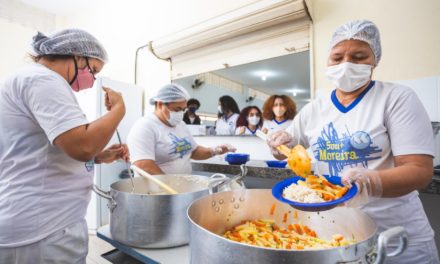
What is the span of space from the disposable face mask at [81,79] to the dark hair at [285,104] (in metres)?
1.78

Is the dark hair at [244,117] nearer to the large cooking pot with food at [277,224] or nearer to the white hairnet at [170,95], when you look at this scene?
the white hairnet at [170,95]

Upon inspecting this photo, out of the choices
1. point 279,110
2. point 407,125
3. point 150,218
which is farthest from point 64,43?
point 279,110

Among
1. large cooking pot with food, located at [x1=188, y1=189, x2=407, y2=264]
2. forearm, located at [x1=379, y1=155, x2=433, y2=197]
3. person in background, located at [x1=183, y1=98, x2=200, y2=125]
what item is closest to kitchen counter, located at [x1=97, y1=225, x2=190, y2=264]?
large cooking pot with food, located at [x1=188, y1=189, x2=407, y2=264]

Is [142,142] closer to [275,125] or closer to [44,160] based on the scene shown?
[44,160]

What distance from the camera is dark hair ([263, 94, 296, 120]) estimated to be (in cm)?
236

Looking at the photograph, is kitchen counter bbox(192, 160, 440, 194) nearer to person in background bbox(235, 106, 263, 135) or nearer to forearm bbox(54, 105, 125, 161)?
person in background bbox(235, 106, 263, 135)

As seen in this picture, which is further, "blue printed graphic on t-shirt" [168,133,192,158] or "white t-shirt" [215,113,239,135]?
"white t-shirt" [215,113,239,135]

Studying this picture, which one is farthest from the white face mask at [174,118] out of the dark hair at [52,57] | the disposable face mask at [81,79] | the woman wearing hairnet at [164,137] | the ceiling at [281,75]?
the ceiling at [281,75]

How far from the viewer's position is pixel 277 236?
2.40ft

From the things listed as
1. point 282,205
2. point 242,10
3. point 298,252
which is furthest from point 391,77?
point 298,252

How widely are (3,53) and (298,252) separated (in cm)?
521

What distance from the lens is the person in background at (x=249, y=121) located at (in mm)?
2592

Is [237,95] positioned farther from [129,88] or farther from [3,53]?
[3,53]

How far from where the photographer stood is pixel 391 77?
→ 191cm
